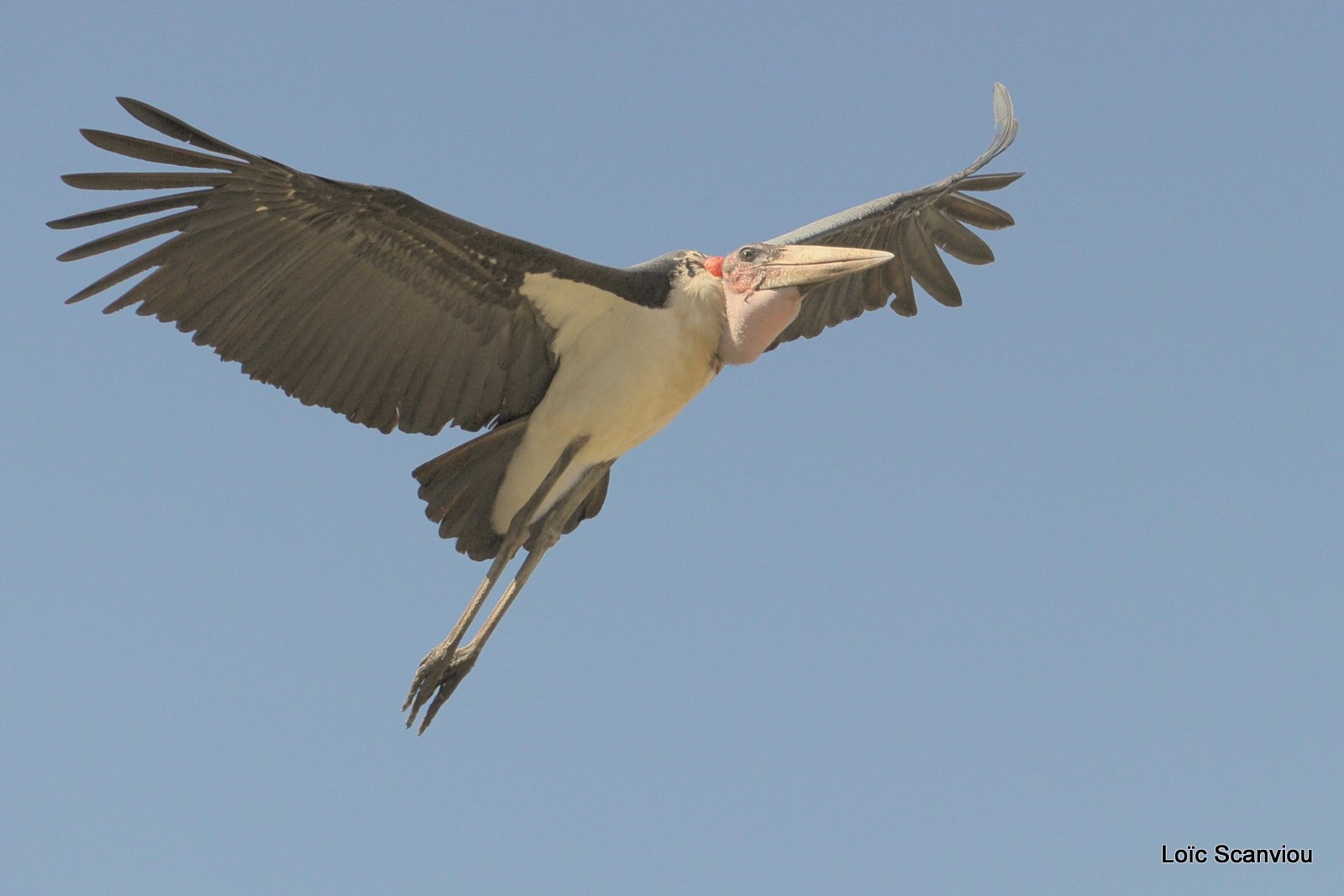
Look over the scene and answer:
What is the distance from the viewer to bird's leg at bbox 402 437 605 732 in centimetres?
1055

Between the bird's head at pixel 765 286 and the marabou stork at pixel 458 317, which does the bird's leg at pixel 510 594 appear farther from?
the bird's head at pixel 765 286

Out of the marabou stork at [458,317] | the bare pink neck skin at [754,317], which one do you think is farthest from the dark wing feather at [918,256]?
the bare pink neck skin at [754,317]

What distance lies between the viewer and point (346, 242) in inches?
394

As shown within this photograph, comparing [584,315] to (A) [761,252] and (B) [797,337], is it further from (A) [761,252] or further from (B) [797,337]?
(B) [797,337]

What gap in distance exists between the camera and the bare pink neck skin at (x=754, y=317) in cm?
1037

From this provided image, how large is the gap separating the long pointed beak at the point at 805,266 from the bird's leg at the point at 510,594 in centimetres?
172

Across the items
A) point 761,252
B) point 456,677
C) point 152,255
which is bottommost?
point 456,677

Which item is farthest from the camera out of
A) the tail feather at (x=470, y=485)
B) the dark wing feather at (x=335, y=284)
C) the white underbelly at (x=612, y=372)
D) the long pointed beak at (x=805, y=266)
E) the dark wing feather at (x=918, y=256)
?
the dark wing feather at (x=918, y=256)

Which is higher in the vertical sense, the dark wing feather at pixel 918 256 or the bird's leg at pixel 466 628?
the dark wing feather at pixel 918 256

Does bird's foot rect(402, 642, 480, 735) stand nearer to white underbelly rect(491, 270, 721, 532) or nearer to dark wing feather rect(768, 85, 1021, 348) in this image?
white underbelly rect(491, 270, 721, 532)

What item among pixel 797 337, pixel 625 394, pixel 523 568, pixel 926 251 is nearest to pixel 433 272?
pixel 625 394

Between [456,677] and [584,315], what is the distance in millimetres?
2338

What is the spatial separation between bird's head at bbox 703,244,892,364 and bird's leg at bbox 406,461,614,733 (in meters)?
1.33

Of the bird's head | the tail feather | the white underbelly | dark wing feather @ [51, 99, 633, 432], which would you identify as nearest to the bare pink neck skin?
the bird's head
